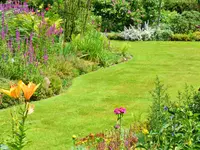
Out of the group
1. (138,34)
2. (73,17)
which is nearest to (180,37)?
(138,34)

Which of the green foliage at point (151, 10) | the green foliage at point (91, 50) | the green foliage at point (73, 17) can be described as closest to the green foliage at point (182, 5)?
the green foliage at point (151, 10)

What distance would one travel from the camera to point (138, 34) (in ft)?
56.0

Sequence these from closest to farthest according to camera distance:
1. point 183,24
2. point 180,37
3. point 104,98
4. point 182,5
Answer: point 104,98 → point 180,37 → point 183,24 → point 182,5

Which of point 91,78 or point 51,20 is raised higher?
point 51,20

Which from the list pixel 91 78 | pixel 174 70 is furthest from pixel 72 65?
pixel 174 70

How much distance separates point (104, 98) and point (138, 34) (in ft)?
28.8

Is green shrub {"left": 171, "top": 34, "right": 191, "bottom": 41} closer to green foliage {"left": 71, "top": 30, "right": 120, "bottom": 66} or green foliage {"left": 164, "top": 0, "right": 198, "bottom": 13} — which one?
green foliage {"left": 164, "top": 0, "right": 198, "bottom": 13}

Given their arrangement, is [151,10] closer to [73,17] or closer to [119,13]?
[119,13]

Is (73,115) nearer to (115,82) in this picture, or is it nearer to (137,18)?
(115,82)

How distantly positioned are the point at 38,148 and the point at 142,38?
11810 mm

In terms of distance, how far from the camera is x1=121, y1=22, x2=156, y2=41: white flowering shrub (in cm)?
1716

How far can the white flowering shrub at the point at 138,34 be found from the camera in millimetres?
17156

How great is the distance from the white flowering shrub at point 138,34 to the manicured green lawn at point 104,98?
3.26 m

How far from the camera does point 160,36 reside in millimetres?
17594
